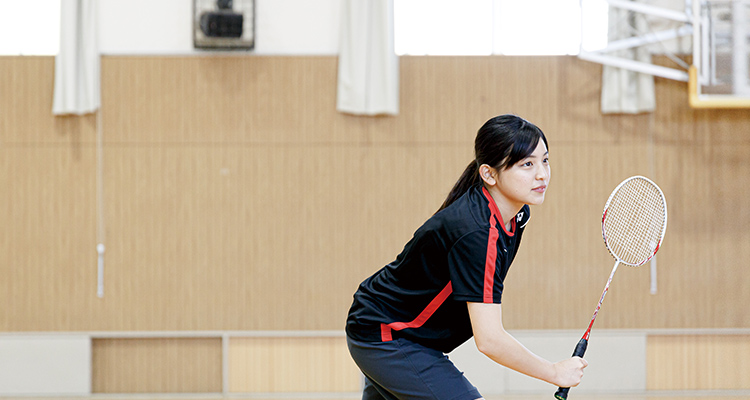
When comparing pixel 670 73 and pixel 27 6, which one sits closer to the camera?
pixel 670 73

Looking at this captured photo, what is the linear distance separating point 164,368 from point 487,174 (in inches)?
147

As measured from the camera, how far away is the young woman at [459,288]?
1.66 meters

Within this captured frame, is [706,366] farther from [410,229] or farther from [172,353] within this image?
[172,353]

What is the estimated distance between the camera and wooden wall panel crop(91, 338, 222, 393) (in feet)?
15.7

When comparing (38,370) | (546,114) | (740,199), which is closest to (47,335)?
(38,370)

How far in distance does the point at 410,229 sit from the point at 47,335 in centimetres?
268

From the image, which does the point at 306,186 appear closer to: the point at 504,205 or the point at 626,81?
the point at 626,81

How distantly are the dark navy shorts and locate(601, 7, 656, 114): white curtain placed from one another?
3.47m

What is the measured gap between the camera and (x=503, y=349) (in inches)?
65.1

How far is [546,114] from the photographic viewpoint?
482 centimetres

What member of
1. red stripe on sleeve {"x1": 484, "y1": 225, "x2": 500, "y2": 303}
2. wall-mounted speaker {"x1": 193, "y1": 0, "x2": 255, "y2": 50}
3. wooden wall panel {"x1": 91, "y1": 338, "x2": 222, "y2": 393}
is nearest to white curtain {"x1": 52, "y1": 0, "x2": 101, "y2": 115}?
wall-mounted speaker {"x1": 193, "y1": 0, "x2": 255, "y2": 50}

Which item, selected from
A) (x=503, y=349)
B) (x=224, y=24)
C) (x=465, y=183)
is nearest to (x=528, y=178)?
(x=465, y=183)

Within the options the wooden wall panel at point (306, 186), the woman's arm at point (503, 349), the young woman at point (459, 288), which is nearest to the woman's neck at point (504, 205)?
the young woman at point (459, 288)

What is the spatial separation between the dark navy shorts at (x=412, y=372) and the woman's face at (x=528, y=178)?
51 centimetres
